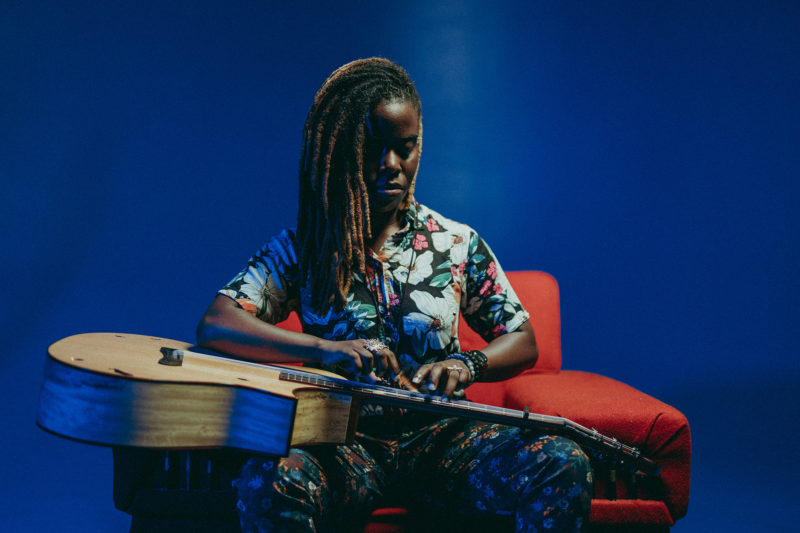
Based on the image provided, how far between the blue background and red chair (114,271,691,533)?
88 centimetres

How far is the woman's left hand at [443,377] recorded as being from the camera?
5.51 ft

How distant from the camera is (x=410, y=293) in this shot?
190 cm

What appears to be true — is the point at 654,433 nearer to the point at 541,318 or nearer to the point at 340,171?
the point at 541,318

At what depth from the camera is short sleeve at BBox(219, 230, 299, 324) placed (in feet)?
6.27

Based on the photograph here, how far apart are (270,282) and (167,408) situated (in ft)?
1.98

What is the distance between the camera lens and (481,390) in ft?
8.07

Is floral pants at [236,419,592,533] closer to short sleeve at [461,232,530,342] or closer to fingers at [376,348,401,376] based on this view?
fingers at [376,348,401,376]

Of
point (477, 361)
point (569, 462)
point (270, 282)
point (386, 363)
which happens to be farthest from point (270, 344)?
point (569, 462)

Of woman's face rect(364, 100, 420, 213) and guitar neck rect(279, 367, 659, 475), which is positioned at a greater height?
woman's face rect(364, 100, 420, 213)

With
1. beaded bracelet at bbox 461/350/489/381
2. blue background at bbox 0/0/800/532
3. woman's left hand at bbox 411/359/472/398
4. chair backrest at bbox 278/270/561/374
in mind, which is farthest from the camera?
blue background at bbox 0/0/800/532

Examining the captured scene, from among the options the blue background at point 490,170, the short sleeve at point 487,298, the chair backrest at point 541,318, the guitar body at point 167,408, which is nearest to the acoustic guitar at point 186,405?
the guitar body at point 167,408

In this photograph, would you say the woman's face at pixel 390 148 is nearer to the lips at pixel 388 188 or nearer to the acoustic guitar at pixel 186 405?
the lips at pixel 388 188

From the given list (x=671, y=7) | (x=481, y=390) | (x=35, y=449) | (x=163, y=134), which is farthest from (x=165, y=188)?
→ (x=671, y=7)

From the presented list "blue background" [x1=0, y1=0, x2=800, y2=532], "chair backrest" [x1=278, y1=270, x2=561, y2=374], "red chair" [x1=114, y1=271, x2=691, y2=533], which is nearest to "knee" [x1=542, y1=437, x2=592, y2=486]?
"red chair" [x1=114, y1=271, x2=691, y2=533]
